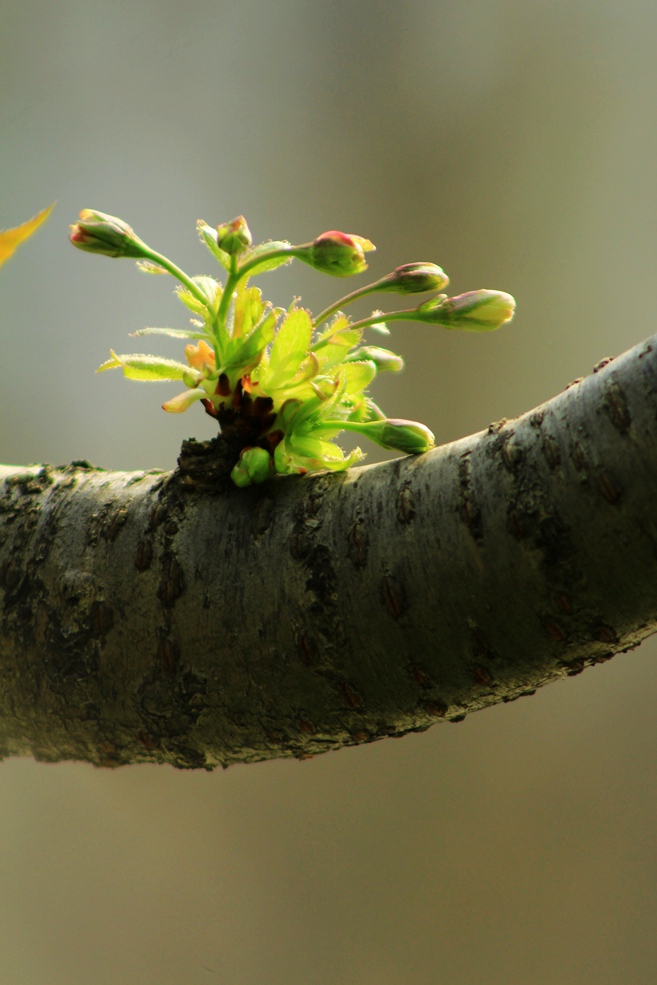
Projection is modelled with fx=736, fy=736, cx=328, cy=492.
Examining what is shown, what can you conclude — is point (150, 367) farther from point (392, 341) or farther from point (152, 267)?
point (392, 341)

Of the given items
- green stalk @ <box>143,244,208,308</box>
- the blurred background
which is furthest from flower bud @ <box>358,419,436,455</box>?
the blurred background

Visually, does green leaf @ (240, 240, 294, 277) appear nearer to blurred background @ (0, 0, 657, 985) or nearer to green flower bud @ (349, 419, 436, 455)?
green flower bud @ (349, 419, 436, 455)

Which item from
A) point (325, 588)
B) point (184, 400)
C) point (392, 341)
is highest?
point (392, 341)

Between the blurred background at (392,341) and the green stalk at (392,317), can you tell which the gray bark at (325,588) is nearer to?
the green stalk at (392,317)

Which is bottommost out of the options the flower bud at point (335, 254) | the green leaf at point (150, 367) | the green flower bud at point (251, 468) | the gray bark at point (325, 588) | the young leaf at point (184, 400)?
the gray bark at point (325, 588)

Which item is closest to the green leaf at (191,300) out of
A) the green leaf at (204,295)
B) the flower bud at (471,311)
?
the green leaf at (204,295)

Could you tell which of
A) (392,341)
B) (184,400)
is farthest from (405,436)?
(392,341)
